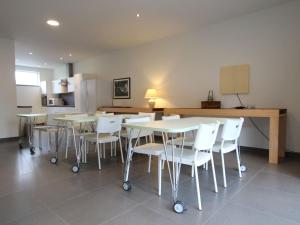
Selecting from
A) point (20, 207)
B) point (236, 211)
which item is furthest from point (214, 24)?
point (20, 207)

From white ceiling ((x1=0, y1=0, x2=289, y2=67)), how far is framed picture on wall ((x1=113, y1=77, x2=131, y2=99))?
1.06 m

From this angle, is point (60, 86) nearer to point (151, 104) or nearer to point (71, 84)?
point (71, 84)

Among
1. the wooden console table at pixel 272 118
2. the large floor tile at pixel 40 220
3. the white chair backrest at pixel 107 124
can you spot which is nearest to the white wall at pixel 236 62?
the wooden console table at pixel 272 118

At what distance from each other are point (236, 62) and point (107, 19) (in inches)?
103

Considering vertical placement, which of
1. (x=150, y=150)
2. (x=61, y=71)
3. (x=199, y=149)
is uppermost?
(x=61, y=71)

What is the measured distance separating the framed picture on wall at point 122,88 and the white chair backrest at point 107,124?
3.13 metres

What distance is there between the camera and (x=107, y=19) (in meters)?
4.03

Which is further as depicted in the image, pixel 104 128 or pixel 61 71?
pixel 61 71

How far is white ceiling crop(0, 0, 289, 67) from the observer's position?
3.43m

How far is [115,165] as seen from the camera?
323 centimetres

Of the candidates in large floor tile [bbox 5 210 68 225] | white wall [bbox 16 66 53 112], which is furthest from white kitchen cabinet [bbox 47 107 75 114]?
large floor tile [bbox 5 210 68 225]

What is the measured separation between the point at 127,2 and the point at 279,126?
3.13 m

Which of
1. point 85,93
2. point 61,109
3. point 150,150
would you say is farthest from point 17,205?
point 61,109

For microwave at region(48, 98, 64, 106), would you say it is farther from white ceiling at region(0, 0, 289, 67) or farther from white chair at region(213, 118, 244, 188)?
white chair at region(213, 118, 244, 188)
